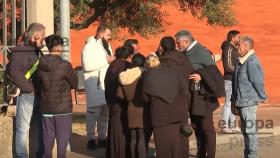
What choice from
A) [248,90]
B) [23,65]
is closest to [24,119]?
[23,65]

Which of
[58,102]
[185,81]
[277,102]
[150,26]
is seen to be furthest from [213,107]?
[277,102]

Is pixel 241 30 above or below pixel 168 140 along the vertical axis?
above

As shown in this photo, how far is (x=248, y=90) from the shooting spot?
8992 millimetres

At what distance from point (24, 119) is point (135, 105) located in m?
1.49

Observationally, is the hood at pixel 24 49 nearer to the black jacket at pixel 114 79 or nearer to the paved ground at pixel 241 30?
the black jacket at pixel 114 79

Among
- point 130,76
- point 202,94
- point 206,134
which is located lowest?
point 206,134

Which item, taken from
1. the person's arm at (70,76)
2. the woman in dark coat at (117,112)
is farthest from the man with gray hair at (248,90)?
the person's arm at (70,76)

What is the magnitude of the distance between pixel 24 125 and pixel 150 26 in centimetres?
634

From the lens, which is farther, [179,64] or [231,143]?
[231,143]

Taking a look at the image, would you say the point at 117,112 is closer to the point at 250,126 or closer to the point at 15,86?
the point at 15,86

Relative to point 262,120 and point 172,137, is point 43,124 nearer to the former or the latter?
point 172,137

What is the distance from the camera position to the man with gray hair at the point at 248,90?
8969mm

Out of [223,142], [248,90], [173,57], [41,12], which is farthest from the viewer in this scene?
[223,142]

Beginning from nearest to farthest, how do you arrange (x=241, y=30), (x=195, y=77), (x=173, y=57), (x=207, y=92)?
(x=173, y=57)
(x=195, y=77)
(x=207, y=92)
(x=241, y=30)
